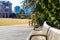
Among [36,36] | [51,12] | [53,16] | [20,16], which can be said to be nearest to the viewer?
[53,16]

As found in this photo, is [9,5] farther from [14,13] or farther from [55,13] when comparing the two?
[55,13]

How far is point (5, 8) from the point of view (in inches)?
1049

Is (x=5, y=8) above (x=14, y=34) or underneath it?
above

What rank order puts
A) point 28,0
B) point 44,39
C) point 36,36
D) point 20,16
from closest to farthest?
point 44,39
point 36,36
point 28,0
point 20,16

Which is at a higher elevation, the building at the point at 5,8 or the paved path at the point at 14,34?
the building at the point at 5,8

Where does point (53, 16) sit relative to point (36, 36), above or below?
above

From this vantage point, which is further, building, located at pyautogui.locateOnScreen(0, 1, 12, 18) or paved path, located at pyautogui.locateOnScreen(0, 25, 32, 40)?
building, located at pyautogui.locateOnScreen(0, 1, 12, 18)

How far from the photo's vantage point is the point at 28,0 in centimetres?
1036

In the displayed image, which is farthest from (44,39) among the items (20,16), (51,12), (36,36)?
(20,16)

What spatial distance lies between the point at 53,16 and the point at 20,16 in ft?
73.2

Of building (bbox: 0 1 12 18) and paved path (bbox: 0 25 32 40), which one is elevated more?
building (bbox: 0 1 12 18)

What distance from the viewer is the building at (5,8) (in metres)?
26.3

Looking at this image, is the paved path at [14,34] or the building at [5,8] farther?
the building at [5,8]

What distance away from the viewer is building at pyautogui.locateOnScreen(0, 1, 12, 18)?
86.2 feet
